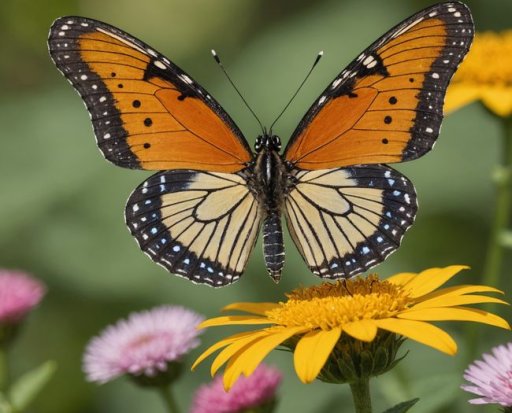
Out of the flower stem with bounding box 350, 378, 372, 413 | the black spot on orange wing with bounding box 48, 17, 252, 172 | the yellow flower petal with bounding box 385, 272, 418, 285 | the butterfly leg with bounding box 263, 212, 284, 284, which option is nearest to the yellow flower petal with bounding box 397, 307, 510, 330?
the flower stem with bounding box 350, 378, 372, 413

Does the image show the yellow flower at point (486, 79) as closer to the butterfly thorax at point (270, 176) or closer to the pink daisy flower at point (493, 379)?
the butterfly thorax at point (270, 176)

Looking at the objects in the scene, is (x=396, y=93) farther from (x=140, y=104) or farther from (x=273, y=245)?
(x=140, y=104)

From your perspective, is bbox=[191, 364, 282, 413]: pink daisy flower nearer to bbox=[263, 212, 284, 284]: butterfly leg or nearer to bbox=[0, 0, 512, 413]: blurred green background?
bbox=[263, 212, 284, 284]: butterfly leg

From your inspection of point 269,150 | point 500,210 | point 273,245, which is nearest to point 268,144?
point 269,150

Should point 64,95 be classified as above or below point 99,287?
above

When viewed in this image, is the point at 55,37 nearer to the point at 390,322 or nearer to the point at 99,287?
the point at 390,322

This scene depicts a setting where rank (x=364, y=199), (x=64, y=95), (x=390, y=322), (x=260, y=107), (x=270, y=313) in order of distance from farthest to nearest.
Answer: (x=64, y=95) → (x=260, y=107) → (x=364, y=199) → (x=270, y=313) → (x=390, y=322)

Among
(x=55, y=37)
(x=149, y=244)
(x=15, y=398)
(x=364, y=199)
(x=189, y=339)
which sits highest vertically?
(x=55, y=37)

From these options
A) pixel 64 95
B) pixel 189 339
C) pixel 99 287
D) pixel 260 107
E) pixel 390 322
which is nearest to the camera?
pixel 390 322

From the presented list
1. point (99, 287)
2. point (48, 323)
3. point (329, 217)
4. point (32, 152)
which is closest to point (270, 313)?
point (329, 217)
